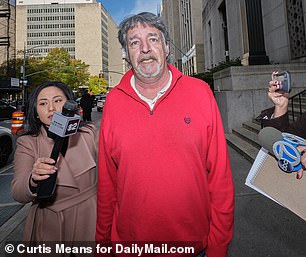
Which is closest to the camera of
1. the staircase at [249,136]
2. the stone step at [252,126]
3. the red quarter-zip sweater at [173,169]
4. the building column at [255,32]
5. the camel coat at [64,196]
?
the red quarter-zip sweater at [173,169]

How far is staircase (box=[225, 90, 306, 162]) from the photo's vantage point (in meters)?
6.73

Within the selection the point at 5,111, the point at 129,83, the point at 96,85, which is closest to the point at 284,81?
the point at 129,83

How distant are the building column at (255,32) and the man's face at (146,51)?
470 inches

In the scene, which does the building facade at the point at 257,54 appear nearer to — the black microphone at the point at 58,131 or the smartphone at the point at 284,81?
the smartphone at the point at 284,81

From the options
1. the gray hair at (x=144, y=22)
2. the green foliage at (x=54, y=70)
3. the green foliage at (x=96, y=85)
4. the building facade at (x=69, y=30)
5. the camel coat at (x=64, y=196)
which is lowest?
the camel coat at (x=64, y=196)

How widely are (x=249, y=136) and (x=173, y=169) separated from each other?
6847mm

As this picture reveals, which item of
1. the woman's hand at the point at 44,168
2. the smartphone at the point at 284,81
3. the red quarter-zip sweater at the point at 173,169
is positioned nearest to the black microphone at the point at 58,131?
the woman's hand at the point at 44,168

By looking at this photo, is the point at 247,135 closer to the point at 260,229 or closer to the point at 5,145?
the point at 260,229

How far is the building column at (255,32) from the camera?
11.8m

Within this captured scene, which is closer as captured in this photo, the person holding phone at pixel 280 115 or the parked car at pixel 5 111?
the person holding phone at pixel 280 115

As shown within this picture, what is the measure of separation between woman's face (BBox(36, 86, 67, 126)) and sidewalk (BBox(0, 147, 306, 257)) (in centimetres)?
238

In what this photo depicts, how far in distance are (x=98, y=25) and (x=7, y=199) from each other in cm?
12203

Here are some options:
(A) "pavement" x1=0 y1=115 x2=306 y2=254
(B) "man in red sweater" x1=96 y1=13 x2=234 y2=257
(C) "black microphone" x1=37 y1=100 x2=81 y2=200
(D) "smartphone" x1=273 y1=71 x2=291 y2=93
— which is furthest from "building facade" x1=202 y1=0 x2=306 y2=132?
(C) "black microphone" x1=37 y1=100 x2=81 y2=200

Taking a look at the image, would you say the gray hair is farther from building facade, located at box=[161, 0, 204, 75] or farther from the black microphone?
building facade, located at box=[161, 0, 204, 75]
